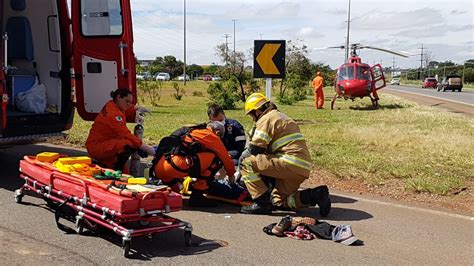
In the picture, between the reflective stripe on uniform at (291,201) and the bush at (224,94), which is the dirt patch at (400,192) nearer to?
the reflective stripe on uniform at (291,201)

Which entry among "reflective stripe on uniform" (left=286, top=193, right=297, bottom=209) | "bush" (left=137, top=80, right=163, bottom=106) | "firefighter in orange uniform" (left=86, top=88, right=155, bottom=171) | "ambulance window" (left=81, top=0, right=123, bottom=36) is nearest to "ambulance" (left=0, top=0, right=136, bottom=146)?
"ambulance window" (left=81, top=0, right=123, bottom=36)

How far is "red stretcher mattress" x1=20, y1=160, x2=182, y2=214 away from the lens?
172 inches

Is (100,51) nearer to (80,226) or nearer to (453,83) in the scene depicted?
(80,226)

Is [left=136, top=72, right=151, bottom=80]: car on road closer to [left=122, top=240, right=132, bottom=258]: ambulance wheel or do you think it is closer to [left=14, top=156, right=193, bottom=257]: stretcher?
[left=14, top=156, right=193, bottom=257]: stretcher

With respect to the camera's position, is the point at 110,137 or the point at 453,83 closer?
the point at 110,137

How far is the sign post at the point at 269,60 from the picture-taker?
25.1 ft

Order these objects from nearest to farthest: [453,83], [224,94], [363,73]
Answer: [224,94], [363,73], [453,83]

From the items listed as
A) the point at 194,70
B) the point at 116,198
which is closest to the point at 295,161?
the point at 116,198

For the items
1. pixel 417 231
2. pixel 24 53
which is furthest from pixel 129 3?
pixel 417 231

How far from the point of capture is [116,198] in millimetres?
4414

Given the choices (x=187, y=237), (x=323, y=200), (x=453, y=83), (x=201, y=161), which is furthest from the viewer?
(x=453, y=83)

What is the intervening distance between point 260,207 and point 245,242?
3.56 feet

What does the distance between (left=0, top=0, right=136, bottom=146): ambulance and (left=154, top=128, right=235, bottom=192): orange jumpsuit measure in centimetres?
175

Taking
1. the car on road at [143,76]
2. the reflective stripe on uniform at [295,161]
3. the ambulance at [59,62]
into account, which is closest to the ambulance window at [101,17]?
the ambulance at [59,62]
